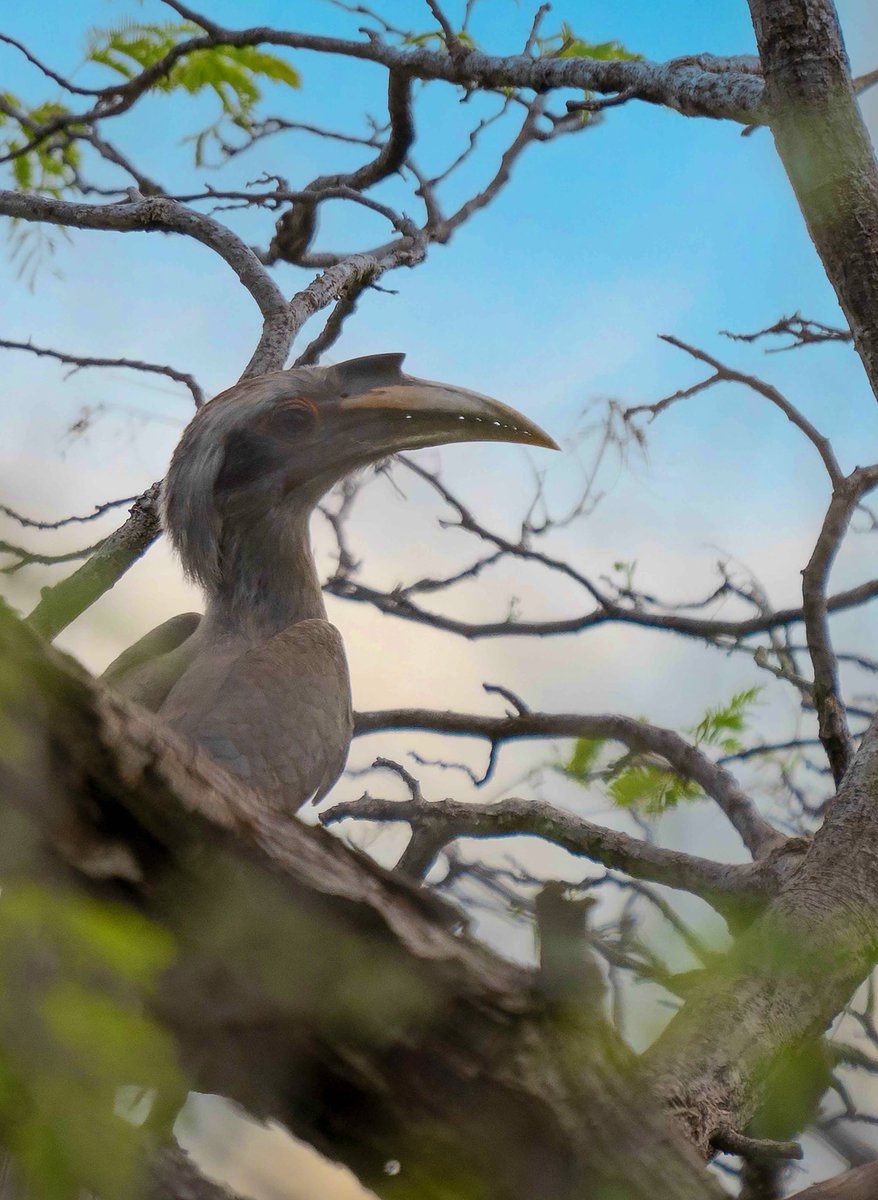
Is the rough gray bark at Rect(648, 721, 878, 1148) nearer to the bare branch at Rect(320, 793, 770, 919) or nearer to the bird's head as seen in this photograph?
the bare branch at Rect(320, 793, 770, 919)

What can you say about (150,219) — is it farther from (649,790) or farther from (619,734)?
(649,790)

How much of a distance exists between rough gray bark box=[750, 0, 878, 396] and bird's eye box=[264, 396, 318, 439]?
73.6 inches

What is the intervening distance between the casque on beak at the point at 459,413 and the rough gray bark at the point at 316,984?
2804 mm

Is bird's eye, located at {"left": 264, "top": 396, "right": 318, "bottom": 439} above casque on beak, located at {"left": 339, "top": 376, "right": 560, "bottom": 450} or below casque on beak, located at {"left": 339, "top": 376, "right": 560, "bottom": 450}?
below

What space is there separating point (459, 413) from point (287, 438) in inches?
26.6

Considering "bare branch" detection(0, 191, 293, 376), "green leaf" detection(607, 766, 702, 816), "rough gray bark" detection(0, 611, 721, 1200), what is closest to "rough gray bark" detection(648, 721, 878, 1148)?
"green leaf" detection(607, 766, 702, 816)

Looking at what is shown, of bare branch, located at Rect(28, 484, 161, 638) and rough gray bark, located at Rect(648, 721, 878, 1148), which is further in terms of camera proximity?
bare branch, located at Rect(28, 484, 161, 638)

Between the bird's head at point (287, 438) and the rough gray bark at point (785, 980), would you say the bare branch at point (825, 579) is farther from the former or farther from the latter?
the bird's head at point (287, 438)

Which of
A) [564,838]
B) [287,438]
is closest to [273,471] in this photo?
[287,438]

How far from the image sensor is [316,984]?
40.4 inches

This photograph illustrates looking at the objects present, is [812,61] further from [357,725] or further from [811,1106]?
[357,725]

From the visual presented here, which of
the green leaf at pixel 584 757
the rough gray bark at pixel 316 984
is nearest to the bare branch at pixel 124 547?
the green leaf at pixel 584 757

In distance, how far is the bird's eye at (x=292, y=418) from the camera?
398 centimetres

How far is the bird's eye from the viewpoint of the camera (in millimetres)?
3980
